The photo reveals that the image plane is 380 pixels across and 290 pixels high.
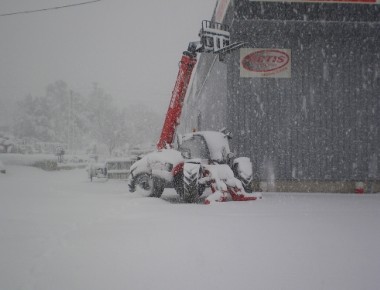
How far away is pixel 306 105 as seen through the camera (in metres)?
13.1

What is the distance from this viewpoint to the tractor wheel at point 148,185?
36.9 ft

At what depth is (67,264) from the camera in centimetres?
468

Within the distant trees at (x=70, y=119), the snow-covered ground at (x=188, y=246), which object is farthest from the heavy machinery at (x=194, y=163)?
the distant trees at (x=70, y=119)

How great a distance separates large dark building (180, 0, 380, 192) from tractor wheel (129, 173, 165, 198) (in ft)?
9.77

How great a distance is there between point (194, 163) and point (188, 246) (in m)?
4.68

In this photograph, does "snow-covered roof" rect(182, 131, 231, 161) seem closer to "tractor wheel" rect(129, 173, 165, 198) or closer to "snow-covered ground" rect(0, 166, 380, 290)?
"tractor wheel" rect(129, 173, 165, 198)

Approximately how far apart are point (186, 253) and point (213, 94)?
11.7 metres

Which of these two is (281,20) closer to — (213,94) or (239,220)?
(213,94)

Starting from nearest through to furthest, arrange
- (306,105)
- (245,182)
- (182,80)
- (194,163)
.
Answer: (194,163) < (245,182) < (182,80) < (306,105)

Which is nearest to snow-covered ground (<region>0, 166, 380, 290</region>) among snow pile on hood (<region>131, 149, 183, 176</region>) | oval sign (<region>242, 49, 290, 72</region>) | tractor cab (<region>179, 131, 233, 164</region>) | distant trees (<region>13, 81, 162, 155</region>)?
snow pile on hood (<region>131, 149, 183, 176</region>)

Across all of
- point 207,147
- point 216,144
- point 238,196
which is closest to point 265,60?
point 216,144

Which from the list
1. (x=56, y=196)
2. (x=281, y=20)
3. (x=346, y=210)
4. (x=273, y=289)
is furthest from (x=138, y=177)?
(x=273, y=289)

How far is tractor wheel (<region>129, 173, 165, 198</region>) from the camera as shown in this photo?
11.2m

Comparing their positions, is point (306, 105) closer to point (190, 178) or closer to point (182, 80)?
point (182, 80)
